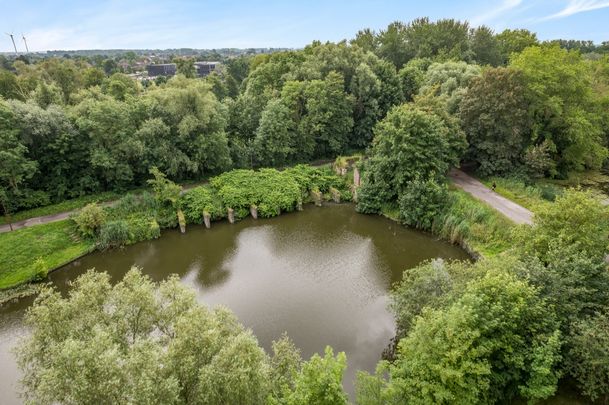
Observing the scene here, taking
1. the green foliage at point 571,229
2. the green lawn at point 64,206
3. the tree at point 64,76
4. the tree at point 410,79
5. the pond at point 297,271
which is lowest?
the pond at point 297,271

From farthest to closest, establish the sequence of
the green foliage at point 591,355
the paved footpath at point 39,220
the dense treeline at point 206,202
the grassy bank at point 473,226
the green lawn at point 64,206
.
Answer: the green lawn at point 64,206 < the dense treeline at point 206,202 < the paved footpath at point 39,220 < the grassy bank at point 473,226 < the green foliage at point 591,355

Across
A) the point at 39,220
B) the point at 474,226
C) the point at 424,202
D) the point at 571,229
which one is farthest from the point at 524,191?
the point at 39,220

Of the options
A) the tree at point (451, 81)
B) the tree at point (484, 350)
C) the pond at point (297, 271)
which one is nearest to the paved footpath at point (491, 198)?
the pond at point (297, 271)

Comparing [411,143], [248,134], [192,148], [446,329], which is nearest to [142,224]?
[192,148]

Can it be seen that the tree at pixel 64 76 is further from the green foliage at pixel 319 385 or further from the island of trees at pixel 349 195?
the green foliage at pixel 319 385

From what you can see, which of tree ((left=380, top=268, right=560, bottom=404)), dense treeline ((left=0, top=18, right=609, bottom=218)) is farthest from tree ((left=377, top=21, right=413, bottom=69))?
tree ((left=380, top=268, right=560, bottom=404))

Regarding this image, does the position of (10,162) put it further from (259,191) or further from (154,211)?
(259,191)
